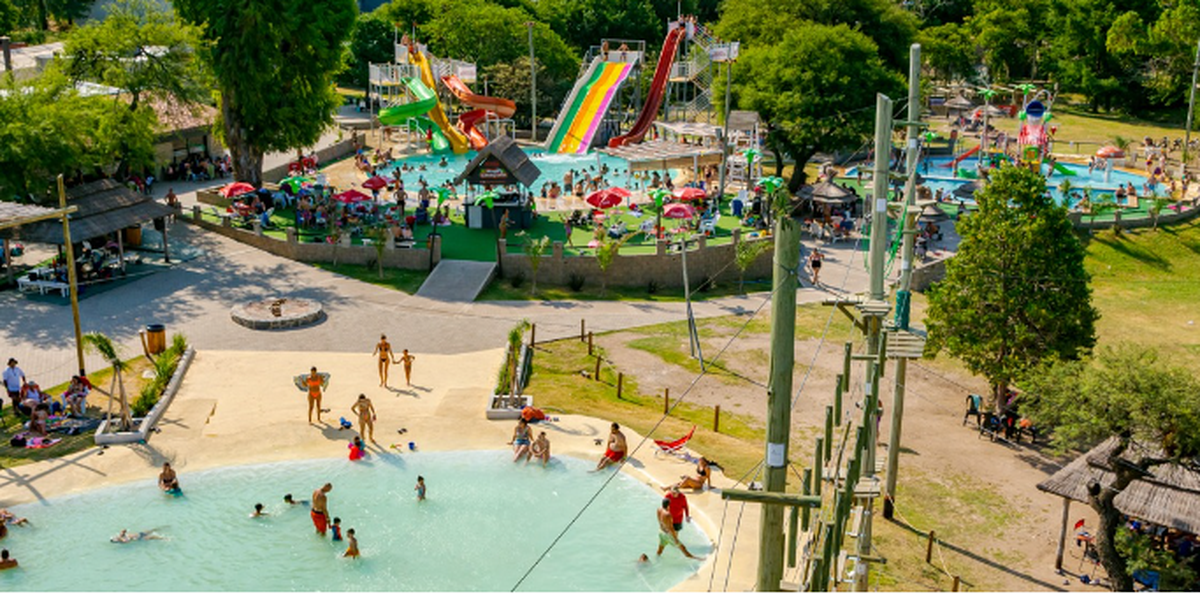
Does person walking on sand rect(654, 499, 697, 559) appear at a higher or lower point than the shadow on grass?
higher

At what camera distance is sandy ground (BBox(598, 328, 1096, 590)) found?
2355cm

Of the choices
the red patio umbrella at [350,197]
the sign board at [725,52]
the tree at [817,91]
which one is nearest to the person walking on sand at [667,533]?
the red patio umbrella at [350,197]

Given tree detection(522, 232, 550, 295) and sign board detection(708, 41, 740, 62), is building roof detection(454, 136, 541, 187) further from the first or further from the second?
sign board detection(708, 41, 740, 62)

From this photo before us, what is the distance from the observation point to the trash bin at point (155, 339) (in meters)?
31.8

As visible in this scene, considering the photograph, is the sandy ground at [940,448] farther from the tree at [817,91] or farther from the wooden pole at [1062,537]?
the tree at [817,91]

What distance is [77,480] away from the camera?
81.1ft

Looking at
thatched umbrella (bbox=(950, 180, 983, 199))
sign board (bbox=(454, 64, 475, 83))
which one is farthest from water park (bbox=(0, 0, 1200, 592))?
sign board (bbox=(454, 64, 475, 83))

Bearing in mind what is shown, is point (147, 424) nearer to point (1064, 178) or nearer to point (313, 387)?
point (313, 387)

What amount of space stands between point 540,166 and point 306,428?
3501 centimetres

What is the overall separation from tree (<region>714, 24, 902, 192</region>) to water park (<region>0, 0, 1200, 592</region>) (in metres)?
0.17

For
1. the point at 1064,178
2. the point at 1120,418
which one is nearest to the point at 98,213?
the point at 1120,418

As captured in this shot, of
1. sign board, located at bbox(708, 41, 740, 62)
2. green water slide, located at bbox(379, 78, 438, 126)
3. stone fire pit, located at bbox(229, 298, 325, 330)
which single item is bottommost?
stone fire pit, located at bbox(229, 298, 325, 330)

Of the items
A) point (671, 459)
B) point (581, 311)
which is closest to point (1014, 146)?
point (581, 311)

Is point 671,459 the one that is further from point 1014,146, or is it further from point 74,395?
point 1014,146
